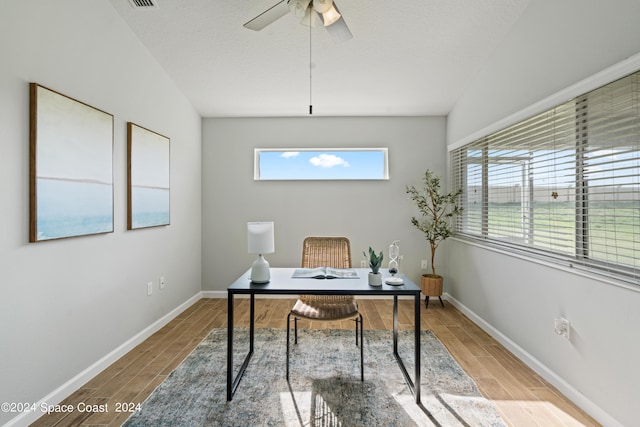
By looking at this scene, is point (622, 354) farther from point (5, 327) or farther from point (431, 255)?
point (5, 327)

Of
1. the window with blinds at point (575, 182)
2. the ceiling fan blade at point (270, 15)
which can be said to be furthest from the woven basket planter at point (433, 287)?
the ceiling fan blade at point (270, 15)

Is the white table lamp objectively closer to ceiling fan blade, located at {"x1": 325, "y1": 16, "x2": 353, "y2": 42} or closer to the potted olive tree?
ceiling fan blade, located at {"x1": 325, "y1": 16, "x2": 353, "y2": 42}

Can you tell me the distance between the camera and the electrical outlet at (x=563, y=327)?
209cm

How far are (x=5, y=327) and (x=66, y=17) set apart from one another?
1.90 m

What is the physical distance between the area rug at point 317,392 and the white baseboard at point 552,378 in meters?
0.55

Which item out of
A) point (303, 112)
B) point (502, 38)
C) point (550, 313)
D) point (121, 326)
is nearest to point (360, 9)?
point (502, 38)

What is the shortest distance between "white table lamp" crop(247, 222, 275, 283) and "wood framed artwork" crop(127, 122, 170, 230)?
4.35ft

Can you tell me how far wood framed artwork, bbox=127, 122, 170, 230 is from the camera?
9.02 ft

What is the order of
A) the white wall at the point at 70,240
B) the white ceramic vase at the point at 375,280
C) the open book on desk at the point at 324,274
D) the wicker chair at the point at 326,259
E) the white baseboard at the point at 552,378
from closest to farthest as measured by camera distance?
1. the white wall at the point at 70,240
2. the white baseboard at the point at 552,378
3. the white ceramic vase at the point at 375,280
4. the open book on desk at the point at 324,274
5. the wicker chair at the point at 326,259

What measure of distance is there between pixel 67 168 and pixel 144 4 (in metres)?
1.42

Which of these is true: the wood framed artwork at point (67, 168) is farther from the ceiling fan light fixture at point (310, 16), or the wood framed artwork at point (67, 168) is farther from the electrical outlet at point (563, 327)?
the electrical outlet at point (563, 327)

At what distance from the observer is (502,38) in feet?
9.33

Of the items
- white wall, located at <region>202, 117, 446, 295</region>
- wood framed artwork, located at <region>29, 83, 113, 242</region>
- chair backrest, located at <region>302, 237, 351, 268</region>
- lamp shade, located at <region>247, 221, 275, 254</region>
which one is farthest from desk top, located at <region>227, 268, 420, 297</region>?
white wall, located at <region>202, 117, 446, 295</region>

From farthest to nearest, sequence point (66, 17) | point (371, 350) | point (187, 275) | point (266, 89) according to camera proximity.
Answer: point (187, 275)
point (266, 89)
point (371, 350)
point (66, 17)
